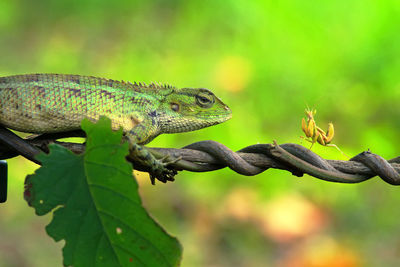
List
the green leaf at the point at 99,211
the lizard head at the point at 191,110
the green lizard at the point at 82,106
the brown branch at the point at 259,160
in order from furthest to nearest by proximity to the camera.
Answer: the lizard head at the point at 191,110
the green lizard at the point at 82,106
the brown branch at the point at 259,160
the green leaf at the point at 99,211

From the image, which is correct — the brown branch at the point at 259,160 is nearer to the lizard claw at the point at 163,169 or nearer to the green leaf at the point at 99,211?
the lizard claw at the point at 163,169

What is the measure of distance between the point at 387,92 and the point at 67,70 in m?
2.37

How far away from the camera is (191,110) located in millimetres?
1762

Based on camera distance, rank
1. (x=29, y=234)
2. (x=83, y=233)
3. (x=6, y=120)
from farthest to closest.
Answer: (x=29, y=234), (x=6, y=120), (x=83, y=233)

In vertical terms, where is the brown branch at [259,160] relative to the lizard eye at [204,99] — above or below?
below

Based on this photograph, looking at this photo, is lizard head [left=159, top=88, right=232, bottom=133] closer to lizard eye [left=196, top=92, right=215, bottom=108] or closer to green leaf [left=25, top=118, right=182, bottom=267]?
lizard eye [left=196, top=92, right=215, bottom=108]

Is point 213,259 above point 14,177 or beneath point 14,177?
beneath

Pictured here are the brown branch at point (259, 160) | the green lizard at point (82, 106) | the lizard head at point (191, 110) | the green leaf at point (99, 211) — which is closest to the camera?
the green leaf at point (99, 211)

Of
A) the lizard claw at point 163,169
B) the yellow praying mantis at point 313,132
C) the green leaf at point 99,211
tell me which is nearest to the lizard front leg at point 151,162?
the lizard claw at point 163,169

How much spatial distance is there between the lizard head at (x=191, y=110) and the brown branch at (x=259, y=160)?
379mm

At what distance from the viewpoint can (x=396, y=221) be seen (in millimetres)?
4289

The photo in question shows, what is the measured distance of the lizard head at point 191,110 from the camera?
174 centimetres

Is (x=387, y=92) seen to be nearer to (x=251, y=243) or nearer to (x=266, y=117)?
(x=266, y=117)

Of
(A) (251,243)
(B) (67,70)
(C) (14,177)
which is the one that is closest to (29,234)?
(C) (14,177)
